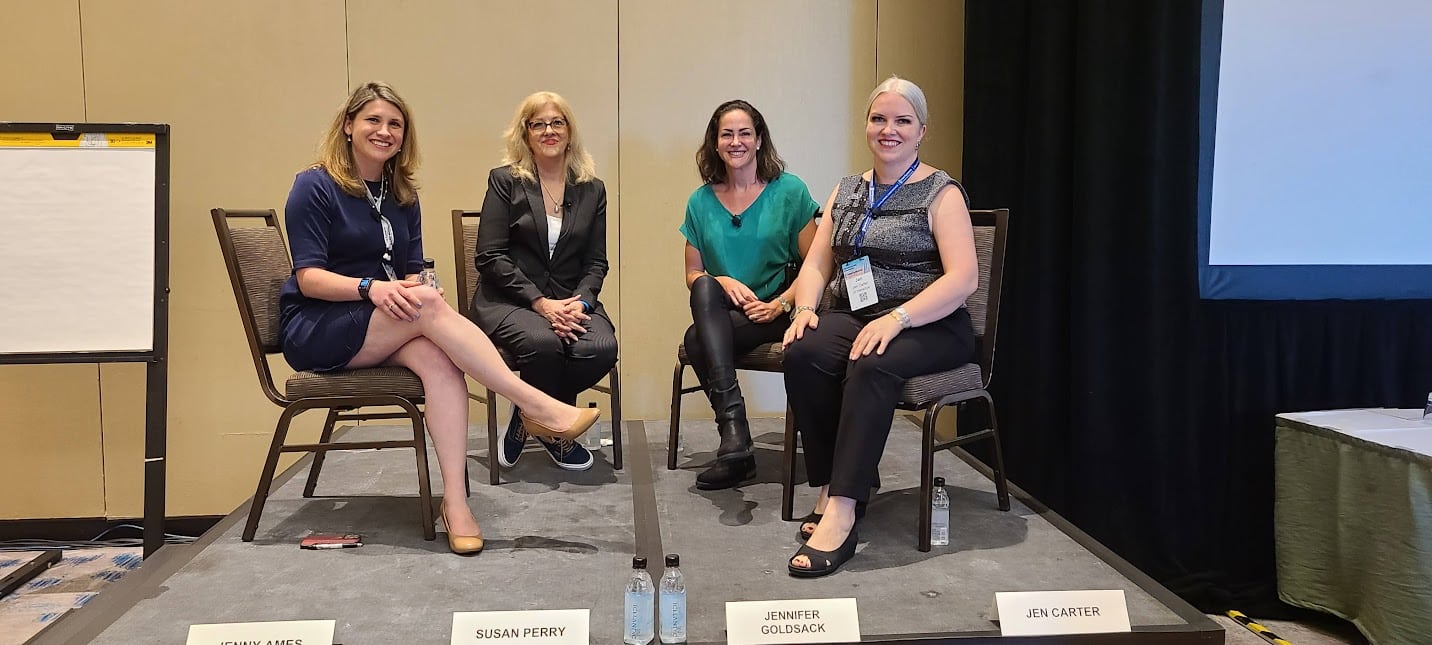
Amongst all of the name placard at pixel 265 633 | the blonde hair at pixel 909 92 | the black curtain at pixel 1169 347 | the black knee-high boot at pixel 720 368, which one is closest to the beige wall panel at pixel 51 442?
the name placard at pixel 265 633

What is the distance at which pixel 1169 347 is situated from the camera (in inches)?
106

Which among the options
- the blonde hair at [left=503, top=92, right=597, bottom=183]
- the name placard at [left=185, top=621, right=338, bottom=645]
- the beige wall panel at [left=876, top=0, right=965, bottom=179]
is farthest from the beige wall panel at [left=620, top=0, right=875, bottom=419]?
the name placard at [left=185, top=621, right=338, bottom=645]

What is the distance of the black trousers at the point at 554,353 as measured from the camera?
2.52m

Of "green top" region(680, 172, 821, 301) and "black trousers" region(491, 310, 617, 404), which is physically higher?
"green top" region(680, 172, 821, 301)

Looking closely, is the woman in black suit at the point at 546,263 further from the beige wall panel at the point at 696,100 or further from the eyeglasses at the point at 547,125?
the beige wall panel at the point at 696,100

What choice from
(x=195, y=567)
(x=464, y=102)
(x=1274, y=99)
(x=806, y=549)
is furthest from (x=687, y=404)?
(x=1274, y=99)

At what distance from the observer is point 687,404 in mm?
3682

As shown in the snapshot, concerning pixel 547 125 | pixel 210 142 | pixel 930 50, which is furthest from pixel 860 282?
pixel 210 142

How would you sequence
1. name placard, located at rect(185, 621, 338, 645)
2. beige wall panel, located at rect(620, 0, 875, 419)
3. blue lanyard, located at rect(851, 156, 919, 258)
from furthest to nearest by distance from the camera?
beige wall panel, located at rect(620, 0, 875, 419) < blue lanyard, located at rect(851, 156, 919, 258) < name placard, located at rect(185, 621, 338, 645)

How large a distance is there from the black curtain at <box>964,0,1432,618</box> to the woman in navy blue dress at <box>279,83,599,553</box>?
1.63m

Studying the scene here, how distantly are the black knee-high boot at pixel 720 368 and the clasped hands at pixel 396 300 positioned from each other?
80cm

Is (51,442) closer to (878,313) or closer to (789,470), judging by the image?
(789,470)

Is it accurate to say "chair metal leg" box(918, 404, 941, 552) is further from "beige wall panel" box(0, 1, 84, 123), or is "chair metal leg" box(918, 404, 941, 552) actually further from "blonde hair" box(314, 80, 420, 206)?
"beige wall panel" box(0, 1, 84, 123)

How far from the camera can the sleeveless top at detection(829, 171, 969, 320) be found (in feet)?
7.23
